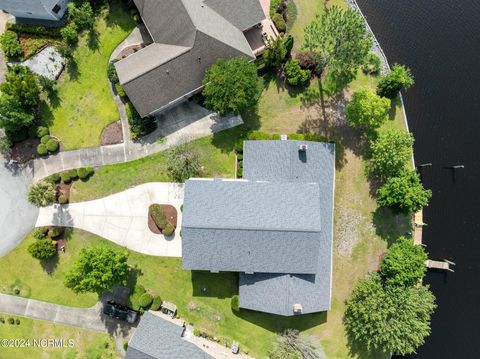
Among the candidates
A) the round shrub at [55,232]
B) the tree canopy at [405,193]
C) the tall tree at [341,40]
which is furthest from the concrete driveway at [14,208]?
the tree canopy at [405,193]

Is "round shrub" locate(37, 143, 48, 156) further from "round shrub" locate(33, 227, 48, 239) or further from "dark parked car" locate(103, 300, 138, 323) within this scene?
"dark parked car" locate(103, 300, 138, 323)

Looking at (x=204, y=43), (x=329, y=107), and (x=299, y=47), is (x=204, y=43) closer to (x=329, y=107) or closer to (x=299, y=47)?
(x=299, y=47)

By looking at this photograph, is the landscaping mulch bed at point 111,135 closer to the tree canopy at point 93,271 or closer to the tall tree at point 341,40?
the tree canopy at point 93,271

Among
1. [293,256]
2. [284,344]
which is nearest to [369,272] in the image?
[293,256]

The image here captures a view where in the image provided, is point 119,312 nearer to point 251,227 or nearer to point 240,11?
point 251,227

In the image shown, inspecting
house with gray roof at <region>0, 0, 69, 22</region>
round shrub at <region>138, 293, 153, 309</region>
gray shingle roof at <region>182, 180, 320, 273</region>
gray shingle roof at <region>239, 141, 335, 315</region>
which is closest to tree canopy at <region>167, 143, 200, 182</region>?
gray shingle roof at <region>182, 180, 320, 273</region>

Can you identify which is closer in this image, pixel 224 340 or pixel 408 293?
pixel 408 293
